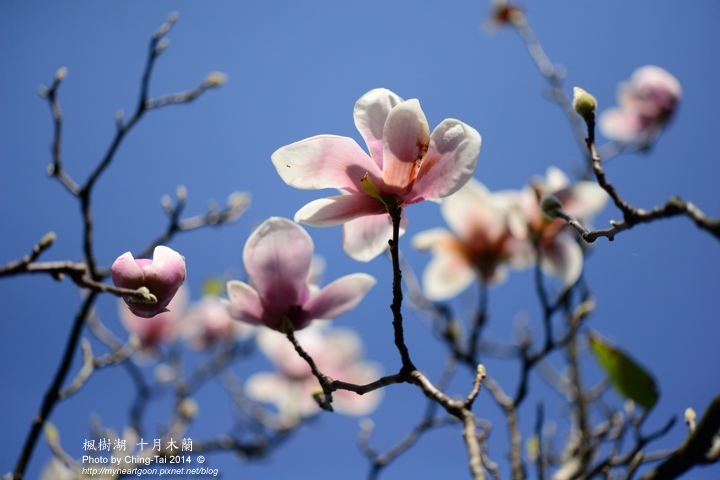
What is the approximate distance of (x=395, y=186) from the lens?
665mm

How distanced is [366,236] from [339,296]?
0.31 feet

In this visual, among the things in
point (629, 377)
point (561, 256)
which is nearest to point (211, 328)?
point (561, 256)

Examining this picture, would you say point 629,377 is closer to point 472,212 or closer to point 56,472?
point 472,212

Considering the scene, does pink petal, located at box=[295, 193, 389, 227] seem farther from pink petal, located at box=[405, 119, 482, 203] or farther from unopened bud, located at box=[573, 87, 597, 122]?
unopened bud, located at box=[573, 87, 597, 122]

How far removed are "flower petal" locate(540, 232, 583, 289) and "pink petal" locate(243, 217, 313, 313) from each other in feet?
2.72

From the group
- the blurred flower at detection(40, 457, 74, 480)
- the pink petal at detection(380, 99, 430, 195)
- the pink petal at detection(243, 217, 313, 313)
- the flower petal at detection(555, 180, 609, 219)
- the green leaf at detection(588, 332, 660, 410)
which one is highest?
the flower petal at detection(555, 180, 609, 219)

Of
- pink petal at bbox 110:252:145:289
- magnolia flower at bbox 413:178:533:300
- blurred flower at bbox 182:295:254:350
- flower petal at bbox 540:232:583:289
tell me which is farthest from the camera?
blurred flower at bbox 182:295:254:350

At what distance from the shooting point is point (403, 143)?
63 cm

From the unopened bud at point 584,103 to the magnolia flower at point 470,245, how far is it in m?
0.82

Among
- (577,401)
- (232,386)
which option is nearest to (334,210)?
(577,401)

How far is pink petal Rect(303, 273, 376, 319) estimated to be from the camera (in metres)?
0.76

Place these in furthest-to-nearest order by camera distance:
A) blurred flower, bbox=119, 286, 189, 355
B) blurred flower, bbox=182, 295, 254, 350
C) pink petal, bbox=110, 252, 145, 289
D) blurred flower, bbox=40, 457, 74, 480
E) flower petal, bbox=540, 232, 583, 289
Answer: blurred flower, bbox=182, 295, 254, 350 → blurred flower, bbox=119, 286, 189, 355 → flower petal, bbox=540, 232, 583, 289 → blurred flower, bbox=40, 457, 74, 480 → pink petal, bbox=110, 252, 145, 289

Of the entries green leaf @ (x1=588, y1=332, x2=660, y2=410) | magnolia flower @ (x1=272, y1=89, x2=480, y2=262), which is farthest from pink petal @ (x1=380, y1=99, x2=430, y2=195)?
green leaf @ (x1=588, y1=332, x2=660, y2=410)

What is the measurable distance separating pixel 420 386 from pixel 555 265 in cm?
90
